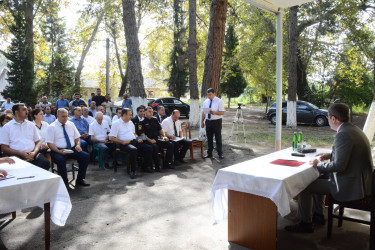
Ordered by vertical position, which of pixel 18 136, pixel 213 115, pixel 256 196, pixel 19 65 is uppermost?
pixel 19 65

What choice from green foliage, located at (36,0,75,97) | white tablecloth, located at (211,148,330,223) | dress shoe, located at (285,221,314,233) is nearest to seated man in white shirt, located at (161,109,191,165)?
white tablecloth, located at (211,148,330,223)

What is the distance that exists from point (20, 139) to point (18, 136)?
0.20ft

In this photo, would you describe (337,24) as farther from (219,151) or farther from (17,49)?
(17,49)

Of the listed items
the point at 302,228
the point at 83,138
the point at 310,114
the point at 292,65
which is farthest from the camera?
the point at 310,114

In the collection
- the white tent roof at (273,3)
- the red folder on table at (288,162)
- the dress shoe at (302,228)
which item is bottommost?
the dress shoe at (302,228)

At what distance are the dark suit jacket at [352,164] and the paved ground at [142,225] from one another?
68cm

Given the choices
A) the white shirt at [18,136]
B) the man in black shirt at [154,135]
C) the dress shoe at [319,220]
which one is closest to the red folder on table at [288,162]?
the dress shoe at [319,220]

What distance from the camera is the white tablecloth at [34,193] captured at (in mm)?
2881

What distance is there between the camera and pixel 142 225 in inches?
156

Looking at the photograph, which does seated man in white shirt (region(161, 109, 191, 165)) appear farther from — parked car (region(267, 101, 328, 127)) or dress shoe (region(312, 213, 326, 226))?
parked car (region(267, 101, 328, 127))

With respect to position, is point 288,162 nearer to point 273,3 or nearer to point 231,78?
point 273,3

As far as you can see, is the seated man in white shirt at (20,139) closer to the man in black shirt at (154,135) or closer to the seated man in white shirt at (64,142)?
the seated man in white shirt at (64,142)

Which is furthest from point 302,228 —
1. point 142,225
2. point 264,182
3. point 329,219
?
point 142,225

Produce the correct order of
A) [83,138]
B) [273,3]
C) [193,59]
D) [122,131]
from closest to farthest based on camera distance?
[273,3], [122,131], [83,138], [193,59]
